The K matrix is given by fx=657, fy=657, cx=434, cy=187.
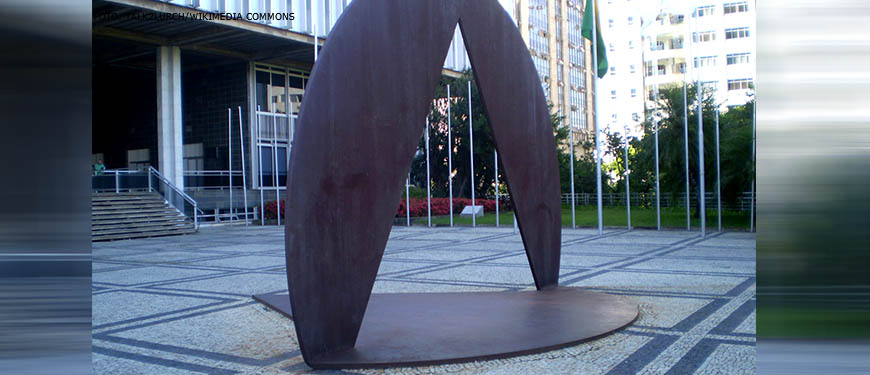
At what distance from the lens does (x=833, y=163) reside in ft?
3.81

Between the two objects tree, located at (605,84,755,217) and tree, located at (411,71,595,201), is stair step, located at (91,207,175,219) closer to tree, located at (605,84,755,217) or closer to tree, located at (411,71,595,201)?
tree, located at (411,71,595,201)

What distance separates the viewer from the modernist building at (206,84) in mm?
24312

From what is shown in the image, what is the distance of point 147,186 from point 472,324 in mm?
20162

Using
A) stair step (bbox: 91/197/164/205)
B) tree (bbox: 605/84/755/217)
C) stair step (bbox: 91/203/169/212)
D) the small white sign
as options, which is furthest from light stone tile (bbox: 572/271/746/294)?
the small white sign

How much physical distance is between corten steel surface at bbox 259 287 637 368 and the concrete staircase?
14430mm

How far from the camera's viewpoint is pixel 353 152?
4.85m

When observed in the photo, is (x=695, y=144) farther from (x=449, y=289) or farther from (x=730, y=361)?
(x=730, y=361)

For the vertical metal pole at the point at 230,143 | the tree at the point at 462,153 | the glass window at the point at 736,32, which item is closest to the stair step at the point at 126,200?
the vertical metal pole at the point at 230,143

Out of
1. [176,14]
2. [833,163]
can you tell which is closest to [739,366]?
[833,163]

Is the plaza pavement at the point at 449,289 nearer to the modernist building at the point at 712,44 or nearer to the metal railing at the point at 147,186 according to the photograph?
the metal railing at the point at 147,186

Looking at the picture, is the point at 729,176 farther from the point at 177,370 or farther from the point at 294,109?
the point at 294,109

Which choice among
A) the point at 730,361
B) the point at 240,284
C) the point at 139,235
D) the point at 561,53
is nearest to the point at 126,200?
the point at 139,235

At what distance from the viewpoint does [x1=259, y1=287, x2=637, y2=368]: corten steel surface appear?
4.62m

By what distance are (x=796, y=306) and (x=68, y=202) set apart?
139 cm
